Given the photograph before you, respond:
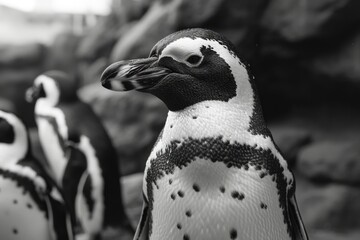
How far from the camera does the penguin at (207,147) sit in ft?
2.74

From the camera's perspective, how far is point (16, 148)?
1548 mm

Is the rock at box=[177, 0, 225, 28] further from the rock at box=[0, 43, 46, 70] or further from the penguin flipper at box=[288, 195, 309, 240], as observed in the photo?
the rock at box=[0, 43, 46, 70]

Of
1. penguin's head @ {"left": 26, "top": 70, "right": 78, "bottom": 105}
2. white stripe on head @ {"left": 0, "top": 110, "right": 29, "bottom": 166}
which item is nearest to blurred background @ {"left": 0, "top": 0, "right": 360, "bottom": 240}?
penguin's head @ {"left": 26, "top": 70, "right": 78, "bottom": 105}

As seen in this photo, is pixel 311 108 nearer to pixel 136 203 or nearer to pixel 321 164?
pixel 321 164

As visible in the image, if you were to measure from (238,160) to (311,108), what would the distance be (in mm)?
1980

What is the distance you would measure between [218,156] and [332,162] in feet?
5.76

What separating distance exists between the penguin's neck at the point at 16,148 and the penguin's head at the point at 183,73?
76cm

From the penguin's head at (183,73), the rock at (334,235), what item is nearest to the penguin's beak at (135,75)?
the penguin's head at (183,73)

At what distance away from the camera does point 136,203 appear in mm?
2611

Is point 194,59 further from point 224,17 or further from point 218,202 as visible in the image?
point 224,17

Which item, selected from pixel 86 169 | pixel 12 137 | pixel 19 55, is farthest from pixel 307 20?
pixel 19 55

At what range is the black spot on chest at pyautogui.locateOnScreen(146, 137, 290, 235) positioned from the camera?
0.84m

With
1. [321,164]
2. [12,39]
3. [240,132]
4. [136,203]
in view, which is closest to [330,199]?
[321,164]

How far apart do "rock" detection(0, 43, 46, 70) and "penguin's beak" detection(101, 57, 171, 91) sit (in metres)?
3.96
